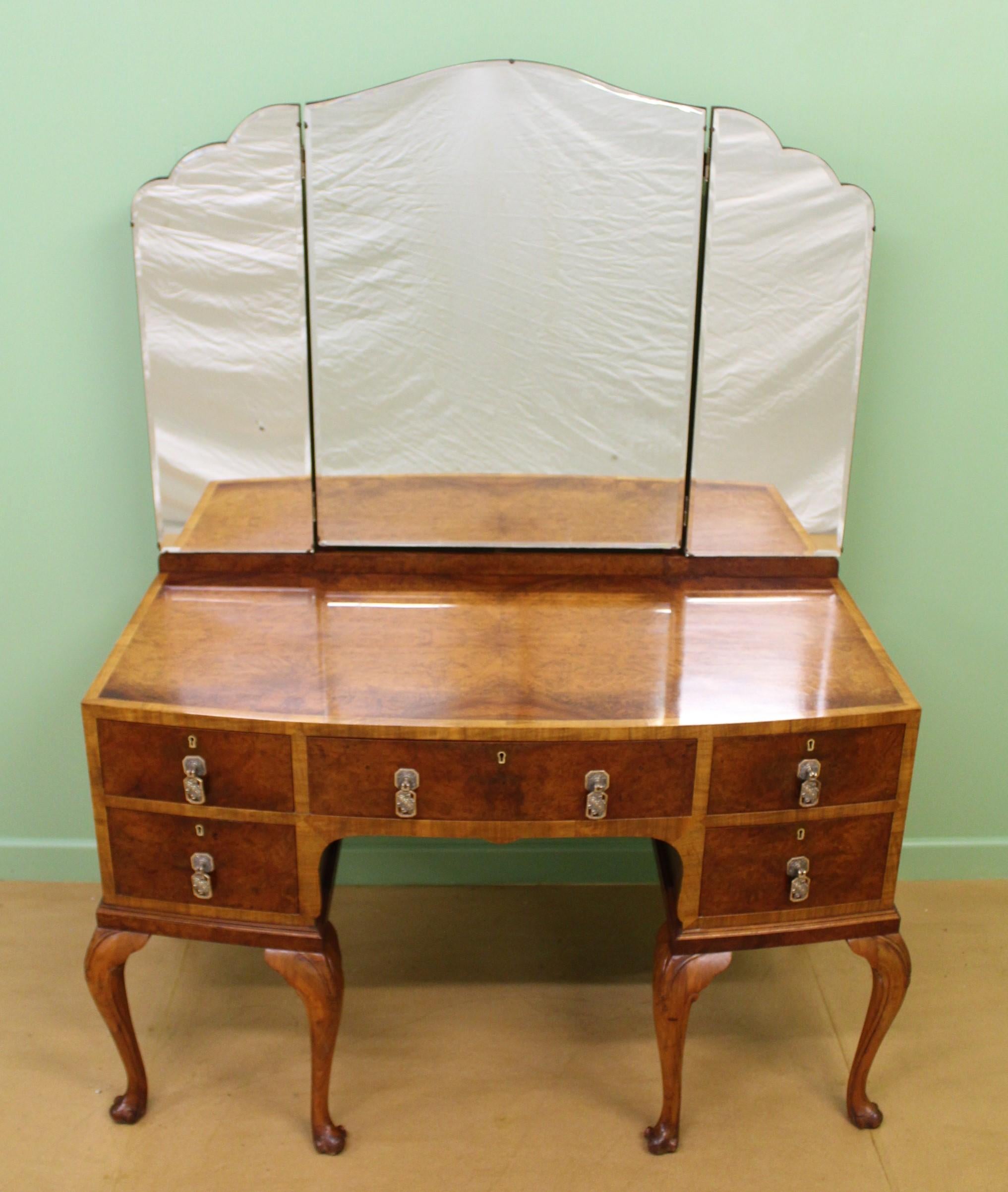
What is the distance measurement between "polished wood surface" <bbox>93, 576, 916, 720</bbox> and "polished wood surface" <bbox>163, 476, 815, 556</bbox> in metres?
0.08

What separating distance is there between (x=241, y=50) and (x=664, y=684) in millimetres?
1251

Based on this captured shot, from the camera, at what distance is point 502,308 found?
6.72 ft

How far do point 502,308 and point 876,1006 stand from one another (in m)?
1.32

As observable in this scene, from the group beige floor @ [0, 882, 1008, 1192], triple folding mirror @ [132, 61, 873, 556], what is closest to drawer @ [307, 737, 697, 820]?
triple folding mirror @ [132, 61, 873, 556]

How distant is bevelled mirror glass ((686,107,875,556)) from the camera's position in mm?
2006

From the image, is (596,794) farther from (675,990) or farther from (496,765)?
(675,990)

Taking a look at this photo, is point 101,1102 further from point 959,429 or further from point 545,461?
point 959,429

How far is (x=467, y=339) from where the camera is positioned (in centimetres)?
206

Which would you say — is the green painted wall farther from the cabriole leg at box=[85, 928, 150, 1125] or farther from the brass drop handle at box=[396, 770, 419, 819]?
the brass drop handle at box=[396, 770, 419, 819]

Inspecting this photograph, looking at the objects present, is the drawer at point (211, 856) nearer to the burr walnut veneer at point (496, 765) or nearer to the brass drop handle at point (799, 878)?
the burr walnut veneer at point (496, 765)

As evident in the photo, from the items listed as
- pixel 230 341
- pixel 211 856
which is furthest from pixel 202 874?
pixel 230 341

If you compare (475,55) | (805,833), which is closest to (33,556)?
(475,55)

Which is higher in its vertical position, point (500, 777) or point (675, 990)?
point (500, 777)

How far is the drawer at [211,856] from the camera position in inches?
72.4
